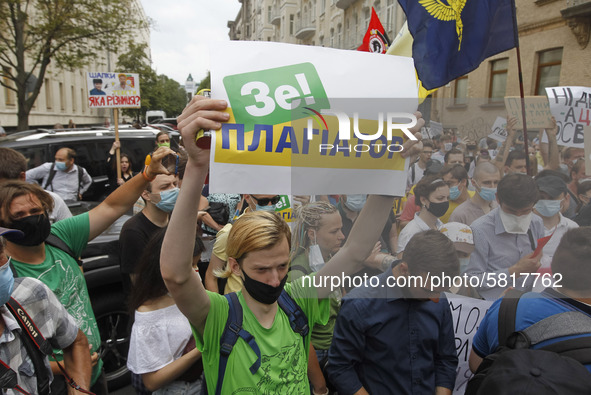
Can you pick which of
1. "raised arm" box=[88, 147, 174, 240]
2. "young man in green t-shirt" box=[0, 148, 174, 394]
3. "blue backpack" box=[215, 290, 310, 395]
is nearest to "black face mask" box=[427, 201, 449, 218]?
"blue backpack" box=[215, 290, 310, 395]

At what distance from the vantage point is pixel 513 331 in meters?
1.66

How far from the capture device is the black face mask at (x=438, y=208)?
171cm

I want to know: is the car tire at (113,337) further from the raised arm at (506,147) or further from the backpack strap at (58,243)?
the raised arm at (506,147)

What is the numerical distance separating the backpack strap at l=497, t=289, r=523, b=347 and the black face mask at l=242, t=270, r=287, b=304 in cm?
92

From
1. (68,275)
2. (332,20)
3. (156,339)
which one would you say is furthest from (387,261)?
(332,20)

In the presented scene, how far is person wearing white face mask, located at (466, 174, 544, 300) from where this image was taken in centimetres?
175

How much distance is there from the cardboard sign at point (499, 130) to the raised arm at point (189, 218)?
111 centimetres

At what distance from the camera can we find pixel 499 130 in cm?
173

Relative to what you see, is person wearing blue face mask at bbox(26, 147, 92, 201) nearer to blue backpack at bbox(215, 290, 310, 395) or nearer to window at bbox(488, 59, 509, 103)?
blue backpack at bbox(215, 290, 310, 395)

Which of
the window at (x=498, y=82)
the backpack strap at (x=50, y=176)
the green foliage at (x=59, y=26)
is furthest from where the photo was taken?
the green foliage at (x=59, y=26)

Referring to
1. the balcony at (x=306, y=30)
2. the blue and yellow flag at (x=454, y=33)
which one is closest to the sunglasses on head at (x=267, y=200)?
the blue and yellow flag at (x=454, y=33)

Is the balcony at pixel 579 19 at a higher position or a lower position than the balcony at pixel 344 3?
lower

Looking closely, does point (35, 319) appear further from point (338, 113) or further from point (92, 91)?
point (92, 91)

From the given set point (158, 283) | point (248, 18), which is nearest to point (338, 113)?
point (158, 283)
